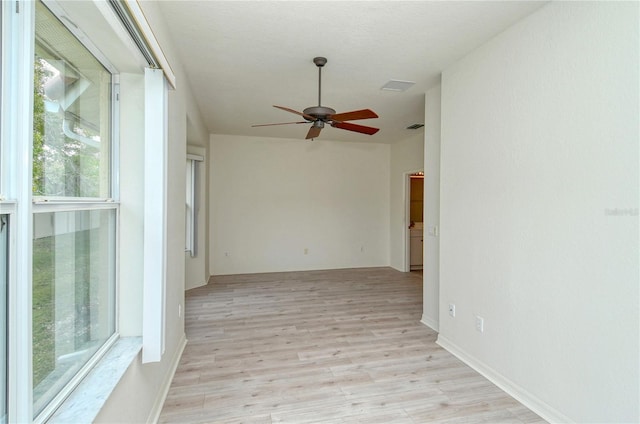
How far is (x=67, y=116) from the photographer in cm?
132

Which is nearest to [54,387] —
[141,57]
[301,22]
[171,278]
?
[171,278]

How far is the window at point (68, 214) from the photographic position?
1111 mm

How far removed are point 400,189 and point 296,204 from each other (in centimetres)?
222

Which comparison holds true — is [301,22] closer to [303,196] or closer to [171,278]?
[171,278]

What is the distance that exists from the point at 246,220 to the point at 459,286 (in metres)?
4.30

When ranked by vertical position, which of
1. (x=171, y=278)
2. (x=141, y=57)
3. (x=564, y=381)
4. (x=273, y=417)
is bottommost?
(x=273, y=417)

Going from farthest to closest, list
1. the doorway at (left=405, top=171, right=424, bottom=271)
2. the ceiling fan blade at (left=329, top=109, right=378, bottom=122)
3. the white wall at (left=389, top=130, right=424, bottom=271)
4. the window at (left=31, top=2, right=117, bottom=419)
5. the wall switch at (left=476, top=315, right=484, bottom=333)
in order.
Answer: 1. the doorway at (left=405, top=171, right=424, bottom=271)
2. the white wall at (left=389, top=130, right=424, bottom=271)
3. the ceiling fan blade at (left=329, top=109, right=378, bottom=122)
4. the wall switch at (left=476, top=315, right=484, bottom=333)
5. the window at (left=31, top=2, right=117, bottom=419)

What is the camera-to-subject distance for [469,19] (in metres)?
2.15

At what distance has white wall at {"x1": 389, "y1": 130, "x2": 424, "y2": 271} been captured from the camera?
5863mm

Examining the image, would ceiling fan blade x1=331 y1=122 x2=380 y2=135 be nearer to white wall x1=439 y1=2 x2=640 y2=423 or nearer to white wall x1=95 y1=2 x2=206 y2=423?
white wall x1=439 y1=2 x2=640 y2=423

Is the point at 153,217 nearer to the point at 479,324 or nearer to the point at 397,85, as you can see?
the point at 479,324

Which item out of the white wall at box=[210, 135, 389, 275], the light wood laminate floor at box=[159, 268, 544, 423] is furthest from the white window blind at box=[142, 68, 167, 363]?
the white wall at box=[210, 135, 389, 275]

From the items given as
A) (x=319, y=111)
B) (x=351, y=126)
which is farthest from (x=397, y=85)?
(x=319, y=111)

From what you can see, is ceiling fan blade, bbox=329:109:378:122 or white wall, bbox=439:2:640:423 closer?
white wall, bbox=439:2:640:423
